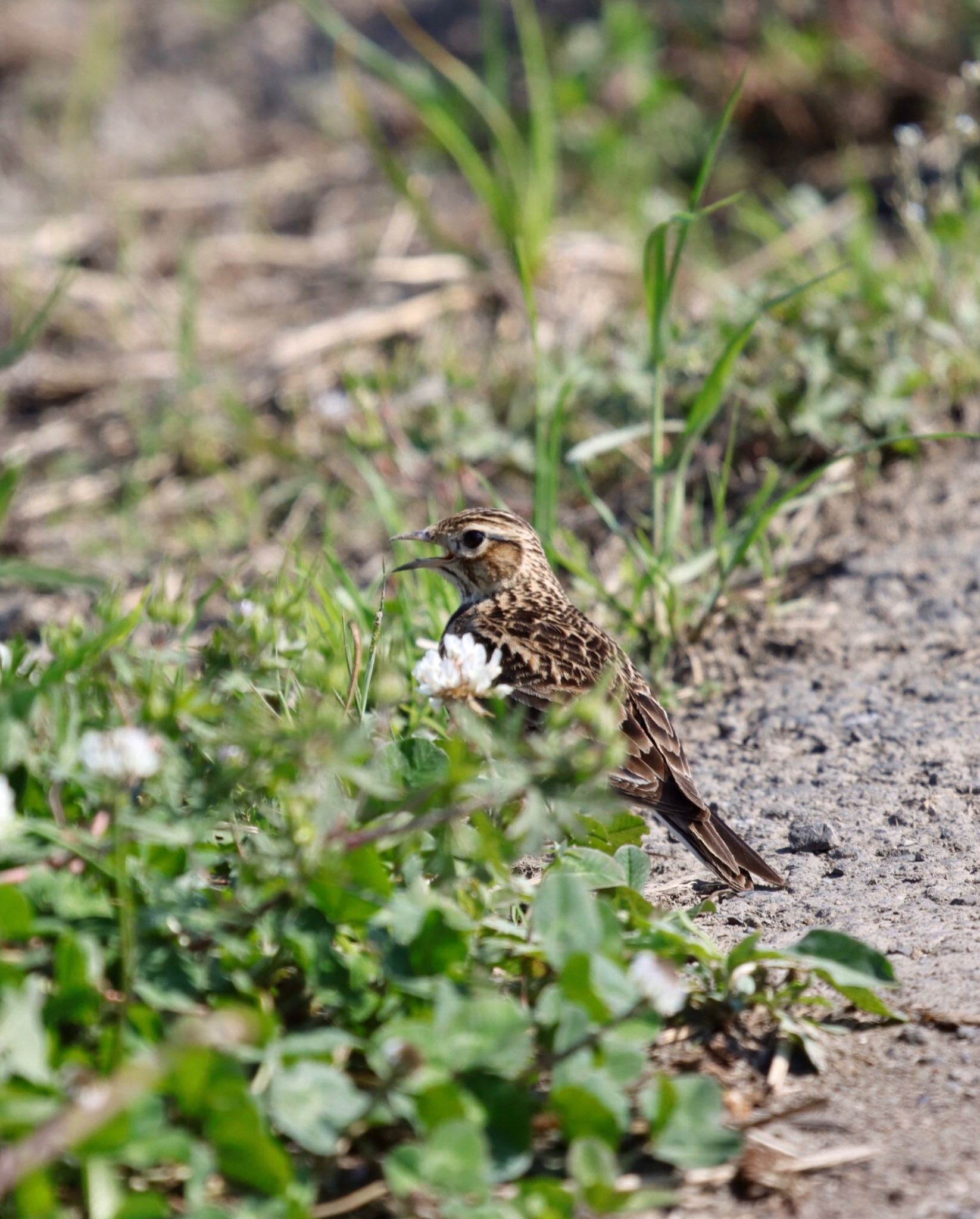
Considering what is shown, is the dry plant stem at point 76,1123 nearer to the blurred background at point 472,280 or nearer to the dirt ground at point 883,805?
the dirt ground at point 883,805

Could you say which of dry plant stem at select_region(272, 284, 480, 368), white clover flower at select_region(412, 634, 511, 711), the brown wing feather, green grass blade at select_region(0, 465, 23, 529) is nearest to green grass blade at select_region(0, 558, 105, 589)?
green grass blade at select_region(0, 465, 23, 529)

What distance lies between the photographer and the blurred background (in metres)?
5.50

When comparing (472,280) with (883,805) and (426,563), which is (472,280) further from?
(883,805)

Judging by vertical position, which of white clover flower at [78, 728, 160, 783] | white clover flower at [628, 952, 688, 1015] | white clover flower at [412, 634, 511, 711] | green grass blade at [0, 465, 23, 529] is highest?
green grass blade at [0, 465, 23, 529]

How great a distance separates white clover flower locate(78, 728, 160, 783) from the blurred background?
2.17 m

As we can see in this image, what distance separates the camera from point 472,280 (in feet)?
24.8

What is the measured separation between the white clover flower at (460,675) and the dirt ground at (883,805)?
93 centimetres

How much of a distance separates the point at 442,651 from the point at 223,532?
2536mm

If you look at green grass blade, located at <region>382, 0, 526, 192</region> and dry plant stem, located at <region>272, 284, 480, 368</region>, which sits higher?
green grass blade, located at <region>382, 0, 526, 192</region>

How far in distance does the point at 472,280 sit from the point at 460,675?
5.02 metres

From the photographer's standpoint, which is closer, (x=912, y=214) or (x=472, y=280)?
(x=912, y=214)

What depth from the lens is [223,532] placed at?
6395mm

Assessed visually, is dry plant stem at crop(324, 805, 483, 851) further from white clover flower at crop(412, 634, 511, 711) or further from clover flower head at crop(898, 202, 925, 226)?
clover flower head at crop(898, 202, 925, 226)

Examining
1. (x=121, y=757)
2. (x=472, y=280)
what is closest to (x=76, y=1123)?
(x=121, y=757)
